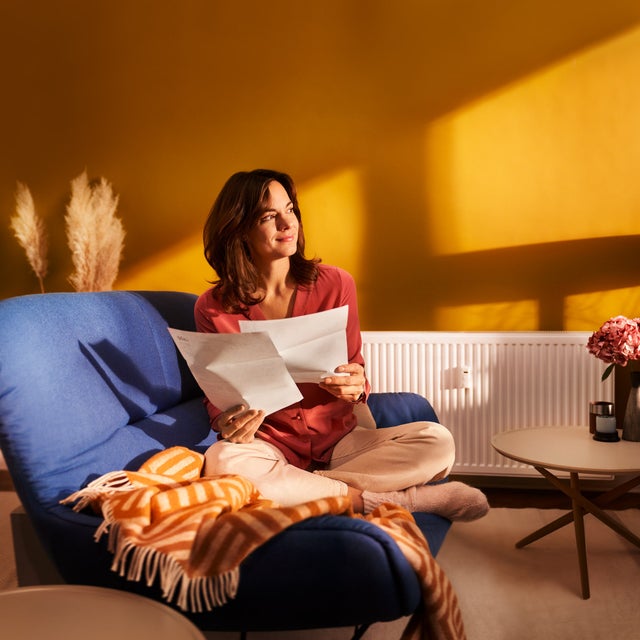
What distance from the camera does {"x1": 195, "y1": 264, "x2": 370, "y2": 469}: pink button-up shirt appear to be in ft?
6.21

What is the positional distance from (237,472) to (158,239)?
71.0 inches

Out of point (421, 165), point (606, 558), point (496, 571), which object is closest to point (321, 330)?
point (496, 571)

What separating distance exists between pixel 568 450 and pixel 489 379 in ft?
2.45

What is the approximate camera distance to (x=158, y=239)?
320 centimetres

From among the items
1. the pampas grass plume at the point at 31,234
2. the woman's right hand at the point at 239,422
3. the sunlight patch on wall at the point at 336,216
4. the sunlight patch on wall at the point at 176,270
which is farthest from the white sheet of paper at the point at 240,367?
the pampas grass plume at the point at 31,234

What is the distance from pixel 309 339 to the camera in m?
1.67

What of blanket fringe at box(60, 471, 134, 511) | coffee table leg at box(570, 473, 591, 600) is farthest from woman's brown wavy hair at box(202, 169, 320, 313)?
coffee table leg at box(570, 473, 591, 600)

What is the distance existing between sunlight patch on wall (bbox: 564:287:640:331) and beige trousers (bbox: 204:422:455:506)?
50.8 inches

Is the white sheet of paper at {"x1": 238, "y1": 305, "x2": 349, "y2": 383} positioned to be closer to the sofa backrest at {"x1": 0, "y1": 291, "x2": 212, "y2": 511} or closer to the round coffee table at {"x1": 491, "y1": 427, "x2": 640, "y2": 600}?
the sofa backrest at {"x1": 0, "y1": 291, "x2": 212, "y2": 511}

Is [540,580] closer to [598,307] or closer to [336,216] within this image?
[598,307]

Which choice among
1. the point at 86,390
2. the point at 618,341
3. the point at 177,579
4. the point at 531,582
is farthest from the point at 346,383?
the point at 618,341

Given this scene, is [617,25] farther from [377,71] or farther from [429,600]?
[429,600]

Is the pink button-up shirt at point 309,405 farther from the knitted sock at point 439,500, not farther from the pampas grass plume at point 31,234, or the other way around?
the pampas grass plume at point 31,234

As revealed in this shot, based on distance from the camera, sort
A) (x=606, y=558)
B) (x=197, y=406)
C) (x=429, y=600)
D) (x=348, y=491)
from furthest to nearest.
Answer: (x=606, y=558), (x=197, y=406), (x=348, y=491), (x=429, y=600)
